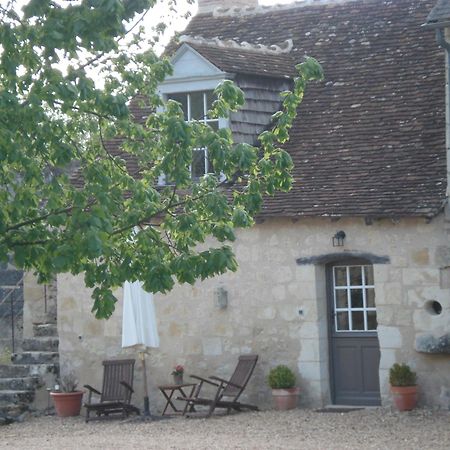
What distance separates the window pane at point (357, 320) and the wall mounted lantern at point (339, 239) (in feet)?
3.55

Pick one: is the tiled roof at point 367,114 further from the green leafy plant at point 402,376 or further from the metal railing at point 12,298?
the metal railing at point 12,298

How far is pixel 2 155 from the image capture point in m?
10.8

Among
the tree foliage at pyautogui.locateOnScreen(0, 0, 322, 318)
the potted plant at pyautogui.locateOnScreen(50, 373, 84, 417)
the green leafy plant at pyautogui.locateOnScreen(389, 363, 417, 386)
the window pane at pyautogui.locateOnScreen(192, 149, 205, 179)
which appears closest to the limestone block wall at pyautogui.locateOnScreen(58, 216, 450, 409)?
the green leafy plant at pyautogui.locateOnScreen(389, 363, 417, 386)

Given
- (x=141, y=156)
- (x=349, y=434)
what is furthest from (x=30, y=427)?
(x=141, y=156)

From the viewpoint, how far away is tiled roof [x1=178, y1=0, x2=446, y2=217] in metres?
Answer: 17.5

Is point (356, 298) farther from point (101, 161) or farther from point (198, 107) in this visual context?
point (101, 161)

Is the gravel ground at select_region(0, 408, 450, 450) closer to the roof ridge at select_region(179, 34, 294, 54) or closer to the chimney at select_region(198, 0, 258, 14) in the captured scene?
the roof ridge at select_region(179, 34, 294, 54)

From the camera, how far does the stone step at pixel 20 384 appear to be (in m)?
19.7

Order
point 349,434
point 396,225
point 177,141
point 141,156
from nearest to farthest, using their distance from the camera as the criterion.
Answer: point 177,141
point 141,156
point 349,434
point 396,225

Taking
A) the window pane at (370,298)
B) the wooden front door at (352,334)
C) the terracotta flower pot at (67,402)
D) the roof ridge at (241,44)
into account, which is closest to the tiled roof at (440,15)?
the wooden front door at (352,334)

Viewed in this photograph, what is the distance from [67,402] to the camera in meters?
19.2

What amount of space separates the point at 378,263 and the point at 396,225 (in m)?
0.58

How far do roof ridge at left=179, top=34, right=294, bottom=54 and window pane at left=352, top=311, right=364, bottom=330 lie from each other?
4773 millimetres

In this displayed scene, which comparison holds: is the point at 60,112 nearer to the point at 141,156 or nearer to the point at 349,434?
the point at 141,156
